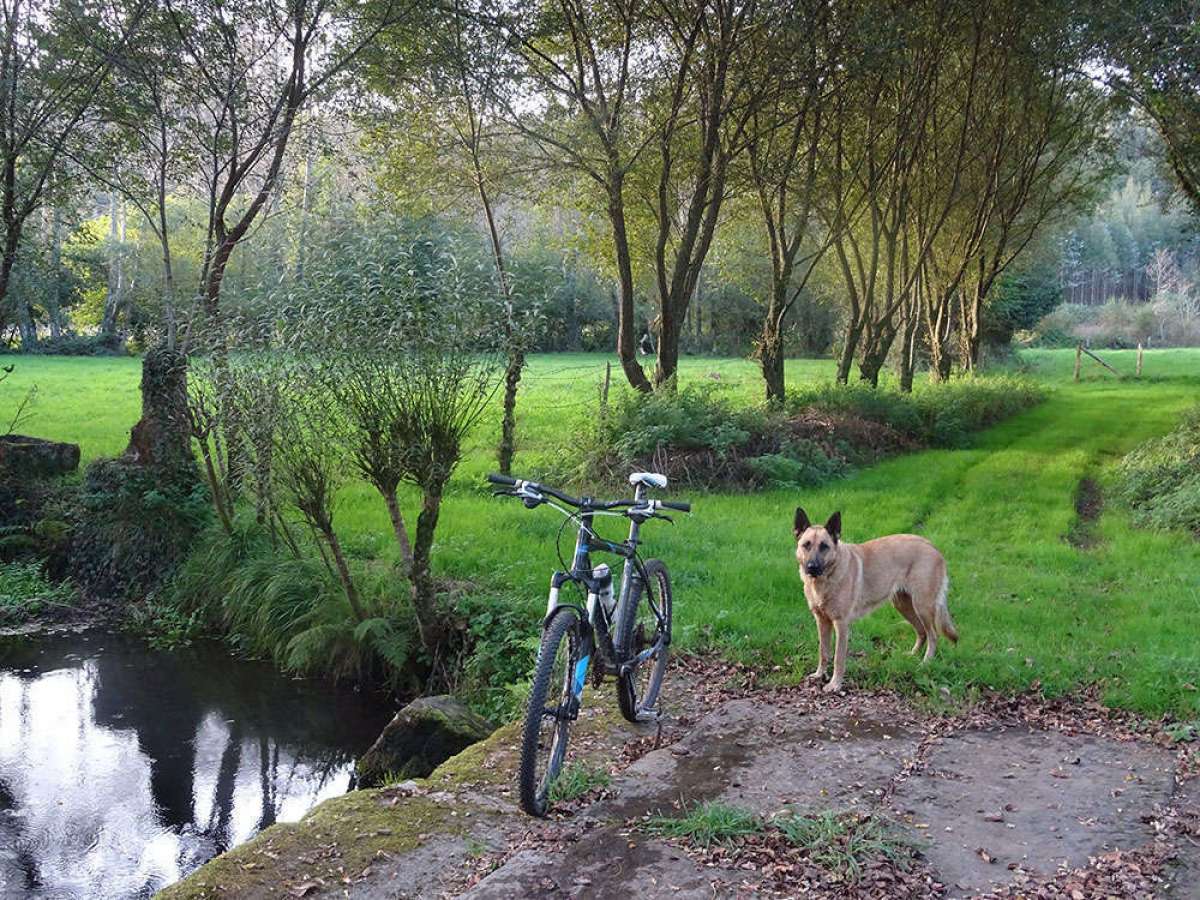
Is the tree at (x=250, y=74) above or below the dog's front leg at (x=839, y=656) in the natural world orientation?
above

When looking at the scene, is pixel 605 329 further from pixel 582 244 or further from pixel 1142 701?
pixel 1142 701

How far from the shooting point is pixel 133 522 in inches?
492

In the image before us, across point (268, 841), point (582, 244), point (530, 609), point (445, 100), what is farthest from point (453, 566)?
point (582, 244)

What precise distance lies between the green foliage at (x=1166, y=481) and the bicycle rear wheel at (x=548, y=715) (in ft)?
32.6

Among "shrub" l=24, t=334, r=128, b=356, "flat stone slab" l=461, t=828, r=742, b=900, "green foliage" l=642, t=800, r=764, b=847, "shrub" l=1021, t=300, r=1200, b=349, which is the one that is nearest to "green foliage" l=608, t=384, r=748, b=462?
"green foliage" l=642, t=800, r=764, b=847

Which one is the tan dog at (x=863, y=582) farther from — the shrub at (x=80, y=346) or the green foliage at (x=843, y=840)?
the shrub at (x=80, y=346)

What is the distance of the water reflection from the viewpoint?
639 cm

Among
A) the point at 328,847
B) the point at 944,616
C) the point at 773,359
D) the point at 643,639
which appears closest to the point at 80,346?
the point at 773,359

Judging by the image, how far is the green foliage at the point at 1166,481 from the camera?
40.1 ft

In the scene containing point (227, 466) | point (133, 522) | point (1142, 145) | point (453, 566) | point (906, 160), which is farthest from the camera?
point (1142, 145)

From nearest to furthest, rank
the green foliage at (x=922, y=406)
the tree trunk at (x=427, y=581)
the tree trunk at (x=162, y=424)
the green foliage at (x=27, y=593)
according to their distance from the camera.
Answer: the tree trunk at (x=427, y=581) < the green foliage at (x=27, y=593) < the tree trunk at (x=162, y=424) < the green foliage at (x=922, y=406)

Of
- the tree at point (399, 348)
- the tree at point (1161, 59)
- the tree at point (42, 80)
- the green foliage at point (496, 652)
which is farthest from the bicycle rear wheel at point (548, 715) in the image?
the tree at point (1161, 59)

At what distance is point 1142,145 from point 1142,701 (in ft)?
73.8

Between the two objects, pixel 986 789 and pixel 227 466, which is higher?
pixel 227 466
